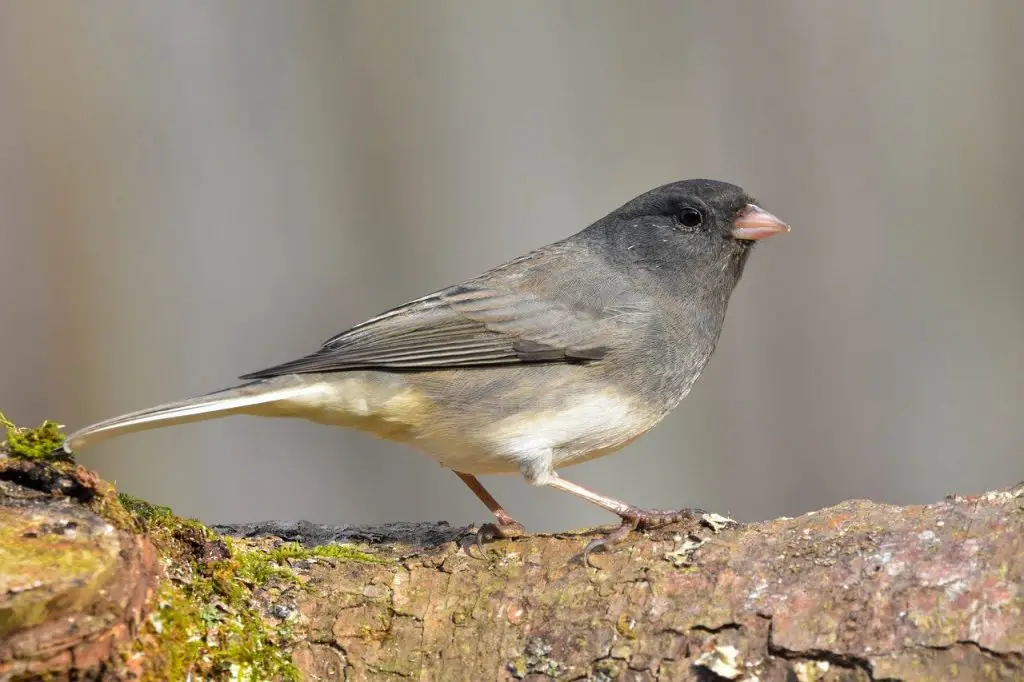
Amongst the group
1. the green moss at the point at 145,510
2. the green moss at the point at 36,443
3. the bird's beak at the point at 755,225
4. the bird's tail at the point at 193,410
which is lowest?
the green moss at the point at 145,510

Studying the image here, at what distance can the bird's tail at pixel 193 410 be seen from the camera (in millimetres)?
2418

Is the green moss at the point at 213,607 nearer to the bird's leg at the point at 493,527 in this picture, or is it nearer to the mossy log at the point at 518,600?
the mossy log at the point at 518,600

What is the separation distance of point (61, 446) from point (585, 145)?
3100mm

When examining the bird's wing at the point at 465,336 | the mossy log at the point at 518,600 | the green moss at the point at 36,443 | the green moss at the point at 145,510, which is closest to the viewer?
the mossy log at the point at 518,600

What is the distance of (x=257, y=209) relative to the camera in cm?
482

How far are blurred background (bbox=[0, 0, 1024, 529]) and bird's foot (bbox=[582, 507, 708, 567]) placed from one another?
205 cm

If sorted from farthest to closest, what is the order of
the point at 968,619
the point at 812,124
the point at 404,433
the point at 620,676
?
the point at 812,124 → the point at 404,433 → the point at 620,676 → the point at 968,619

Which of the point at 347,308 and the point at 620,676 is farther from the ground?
the point at 347,308

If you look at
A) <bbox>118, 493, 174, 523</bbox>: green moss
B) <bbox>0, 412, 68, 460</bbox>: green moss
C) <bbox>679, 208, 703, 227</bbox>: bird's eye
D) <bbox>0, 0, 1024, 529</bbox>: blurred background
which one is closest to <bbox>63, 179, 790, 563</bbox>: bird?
<bbox>679, 208, 703, 227</bbox>: bird's eye

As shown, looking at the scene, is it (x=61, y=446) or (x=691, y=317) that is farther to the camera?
(x=691, y=317)

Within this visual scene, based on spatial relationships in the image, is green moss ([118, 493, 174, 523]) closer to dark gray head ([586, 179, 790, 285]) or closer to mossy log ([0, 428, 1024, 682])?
mossy log ([0, 428, 1024, 682])

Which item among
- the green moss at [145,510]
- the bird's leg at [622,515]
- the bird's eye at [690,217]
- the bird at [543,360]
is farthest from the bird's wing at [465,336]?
the green moss at [145,510]

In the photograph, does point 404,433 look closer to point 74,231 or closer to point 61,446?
point 61,446

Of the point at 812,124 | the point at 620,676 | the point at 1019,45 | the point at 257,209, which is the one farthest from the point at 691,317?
the point at 1019,45
